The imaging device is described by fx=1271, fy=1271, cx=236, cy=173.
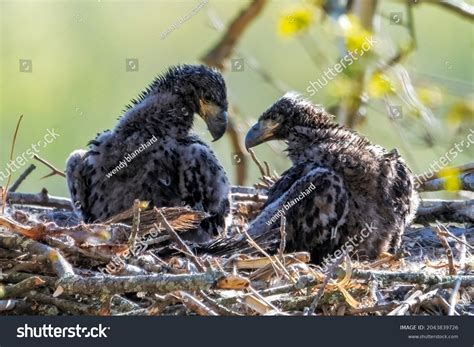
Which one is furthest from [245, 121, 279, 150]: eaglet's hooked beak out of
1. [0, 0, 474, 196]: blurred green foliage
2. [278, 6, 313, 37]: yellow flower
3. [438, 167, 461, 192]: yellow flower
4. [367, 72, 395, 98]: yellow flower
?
[0, 0, 474, 196]: blurred green foliage

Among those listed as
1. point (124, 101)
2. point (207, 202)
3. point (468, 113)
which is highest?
point (124, 101)

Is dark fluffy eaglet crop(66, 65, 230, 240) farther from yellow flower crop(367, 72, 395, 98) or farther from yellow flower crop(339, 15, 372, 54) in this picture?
yellow flower crop(367, 72, 395, 98)

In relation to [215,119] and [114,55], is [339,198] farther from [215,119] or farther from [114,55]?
[114,55]

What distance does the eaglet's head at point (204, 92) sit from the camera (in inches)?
401

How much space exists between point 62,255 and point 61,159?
33.6ft

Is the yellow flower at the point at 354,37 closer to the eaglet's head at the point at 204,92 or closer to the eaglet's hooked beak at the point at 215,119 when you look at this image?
the eaglet's head at the point at 204,92

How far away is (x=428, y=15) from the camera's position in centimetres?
Answer: 1528

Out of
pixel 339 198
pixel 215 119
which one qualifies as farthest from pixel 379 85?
pixel 339 198

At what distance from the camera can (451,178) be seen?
10.1m

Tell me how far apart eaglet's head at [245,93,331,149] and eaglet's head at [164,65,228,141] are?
0.28m

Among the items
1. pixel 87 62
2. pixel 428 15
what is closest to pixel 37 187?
pixel 87 62

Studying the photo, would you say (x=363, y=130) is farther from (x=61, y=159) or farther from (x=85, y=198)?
(x=61, y=159)

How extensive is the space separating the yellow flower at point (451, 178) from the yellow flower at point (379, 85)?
99cm

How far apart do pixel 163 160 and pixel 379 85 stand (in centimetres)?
221
